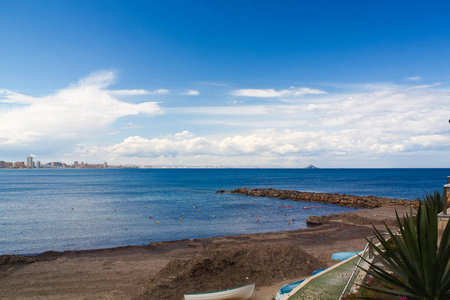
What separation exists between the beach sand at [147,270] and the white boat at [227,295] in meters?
1.27

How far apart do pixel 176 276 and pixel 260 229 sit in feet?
65.5

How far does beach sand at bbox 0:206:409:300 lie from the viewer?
15.2 meters

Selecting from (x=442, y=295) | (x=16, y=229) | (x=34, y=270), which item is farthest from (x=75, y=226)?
(x=442, y=295)

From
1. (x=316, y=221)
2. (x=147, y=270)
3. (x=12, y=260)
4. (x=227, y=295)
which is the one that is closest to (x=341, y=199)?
(x=316, y=221)

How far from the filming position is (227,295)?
12.5 meters

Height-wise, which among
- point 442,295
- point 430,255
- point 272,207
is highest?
point 430,255

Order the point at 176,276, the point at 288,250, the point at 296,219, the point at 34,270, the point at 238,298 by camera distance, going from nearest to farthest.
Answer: the point at 238,298, the point at 176,276, the point at 288,250, the point at 34,270, the point at 296,219

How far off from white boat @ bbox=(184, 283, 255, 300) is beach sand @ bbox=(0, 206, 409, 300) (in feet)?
4.17

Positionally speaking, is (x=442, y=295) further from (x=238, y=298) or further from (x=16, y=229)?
(x=16, y=229)

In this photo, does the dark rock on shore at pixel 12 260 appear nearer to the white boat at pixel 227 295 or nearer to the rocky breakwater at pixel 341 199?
the white boat at pixel 227 295

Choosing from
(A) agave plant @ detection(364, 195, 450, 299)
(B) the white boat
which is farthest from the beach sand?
(A) agave plant @ detection(364, 195, 450, 299)

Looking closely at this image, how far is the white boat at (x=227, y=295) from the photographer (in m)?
12.3

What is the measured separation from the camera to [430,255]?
586 centimetres

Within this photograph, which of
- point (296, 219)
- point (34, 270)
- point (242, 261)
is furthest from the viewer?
Result: point (296, 219)
